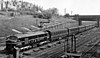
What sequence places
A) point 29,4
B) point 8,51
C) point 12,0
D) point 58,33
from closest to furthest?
point 8,51, point 58,33, point 12,0, point 29,4

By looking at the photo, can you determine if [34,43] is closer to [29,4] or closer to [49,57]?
[49,57]

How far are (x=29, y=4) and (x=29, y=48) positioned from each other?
148 m

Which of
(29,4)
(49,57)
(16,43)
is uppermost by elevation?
(29,4)

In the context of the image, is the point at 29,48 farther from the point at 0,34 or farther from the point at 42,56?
the point at 0,34

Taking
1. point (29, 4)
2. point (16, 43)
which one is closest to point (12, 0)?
point (29, 4)

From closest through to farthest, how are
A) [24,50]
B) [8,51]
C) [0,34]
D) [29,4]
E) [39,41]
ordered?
[8,51] < [24,50] < [39,41] < [0,34] < [29,4]

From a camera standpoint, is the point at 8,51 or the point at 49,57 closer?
the point at 49,57

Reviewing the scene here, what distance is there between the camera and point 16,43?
920 inches

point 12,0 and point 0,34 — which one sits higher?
point 12,0

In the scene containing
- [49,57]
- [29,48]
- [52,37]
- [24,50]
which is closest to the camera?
[49,57]

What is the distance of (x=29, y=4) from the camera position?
559 feet

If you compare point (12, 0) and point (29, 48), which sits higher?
point (12, 0)

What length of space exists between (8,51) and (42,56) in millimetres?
6448

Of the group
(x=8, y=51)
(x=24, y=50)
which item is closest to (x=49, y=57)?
(x=24, y=50)
